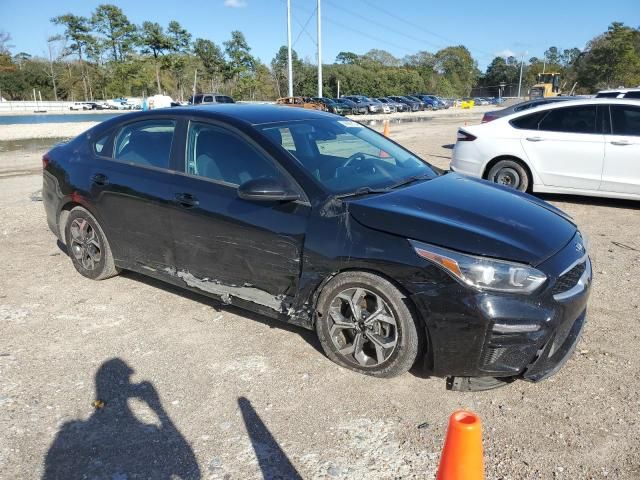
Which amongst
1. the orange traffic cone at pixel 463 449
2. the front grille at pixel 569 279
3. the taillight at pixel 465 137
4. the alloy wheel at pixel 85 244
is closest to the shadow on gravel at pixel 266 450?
the orange traffic cone at pixel 463 449

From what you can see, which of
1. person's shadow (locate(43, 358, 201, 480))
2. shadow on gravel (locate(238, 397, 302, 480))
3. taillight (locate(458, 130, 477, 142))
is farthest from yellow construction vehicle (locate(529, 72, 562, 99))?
person's shadow (locate(43, 358, 201, 480))

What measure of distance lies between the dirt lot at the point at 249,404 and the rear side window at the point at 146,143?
1216 millimetres

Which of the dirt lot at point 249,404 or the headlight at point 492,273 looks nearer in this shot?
the dirt lot at point 249,404

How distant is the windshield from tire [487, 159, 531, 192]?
13.3ft

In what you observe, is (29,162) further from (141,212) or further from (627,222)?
(627,222)

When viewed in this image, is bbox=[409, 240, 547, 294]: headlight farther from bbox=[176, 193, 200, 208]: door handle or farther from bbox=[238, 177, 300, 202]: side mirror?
bbox=[176, 193, 200, 208]: door handle

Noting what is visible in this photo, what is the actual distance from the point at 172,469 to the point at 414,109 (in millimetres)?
60934

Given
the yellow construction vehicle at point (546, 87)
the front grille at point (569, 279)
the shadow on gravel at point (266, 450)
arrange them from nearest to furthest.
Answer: the shadow on gravel at point (266, 450)
the front grille at point (569, 279)
the yellow construction vehicle at point (546, 87)

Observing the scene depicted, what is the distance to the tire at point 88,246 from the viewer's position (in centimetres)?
480

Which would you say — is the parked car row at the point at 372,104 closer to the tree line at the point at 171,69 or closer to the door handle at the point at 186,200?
the tree line at the point at 171,69

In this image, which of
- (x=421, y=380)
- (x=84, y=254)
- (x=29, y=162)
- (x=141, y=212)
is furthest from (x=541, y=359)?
(x=29, y=162)

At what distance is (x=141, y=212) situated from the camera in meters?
4.32

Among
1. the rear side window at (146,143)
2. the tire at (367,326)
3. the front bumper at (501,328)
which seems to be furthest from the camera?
the rear side window at (146,143)

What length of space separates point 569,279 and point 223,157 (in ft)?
8.16
